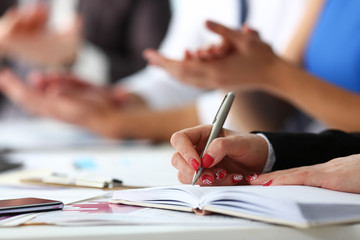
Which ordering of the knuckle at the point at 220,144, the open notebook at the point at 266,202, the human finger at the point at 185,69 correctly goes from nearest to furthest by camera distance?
the open notebook at the point at 266,202 → the knuckle at the point at 220,144 → the human finger at the point at 185,69

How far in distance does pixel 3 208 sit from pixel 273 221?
25 centimetres

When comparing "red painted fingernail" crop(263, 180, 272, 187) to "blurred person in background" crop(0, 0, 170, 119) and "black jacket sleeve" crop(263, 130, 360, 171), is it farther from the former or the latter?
"blurred person in background" crop(0, 0, 170, 119)

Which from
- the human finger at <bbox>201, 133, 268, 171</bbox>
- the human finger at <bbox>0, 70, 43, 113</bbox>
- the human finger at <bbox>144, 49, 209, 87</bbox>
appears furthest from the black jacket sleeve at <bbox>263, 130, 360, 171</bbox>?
the human finger at <bbox>0, 70, 43, 113</bbox>

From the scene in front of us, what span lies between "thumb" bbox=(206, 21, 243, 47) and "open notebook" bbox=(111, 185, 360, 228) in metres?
0.39

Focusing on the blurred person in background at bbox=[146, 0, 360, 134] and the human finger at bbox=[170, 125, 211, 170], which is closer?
the human finger at bbox=[170, 125, 211, 170]

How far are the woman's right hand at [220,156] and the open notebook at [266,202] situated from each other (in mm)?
A: 36

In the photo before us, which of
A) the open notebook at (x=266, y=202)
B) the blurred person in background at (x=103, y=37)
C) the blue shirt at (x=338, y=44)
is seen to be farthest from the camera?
the blurred person in background at (x=103, y=37)

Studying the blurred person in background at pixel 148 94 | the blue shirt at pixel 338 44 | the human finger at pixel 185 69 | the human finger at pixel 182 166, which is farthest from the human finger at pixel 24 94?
the human finger at pixel 182 166

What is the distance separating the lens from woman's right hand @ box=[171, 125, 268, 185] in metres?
0.52

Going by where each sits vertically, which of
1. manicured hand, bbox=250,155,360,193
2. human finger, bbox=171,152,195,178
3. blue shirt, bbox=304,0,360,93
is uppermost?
blue shirt, bbox=304,0,360,93

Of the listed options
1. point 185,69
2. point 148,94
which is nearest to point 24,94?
point 148,94

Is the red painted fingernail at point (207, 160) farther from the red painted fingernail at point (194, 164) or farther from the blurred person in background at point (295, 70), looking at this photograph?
the blurred person in background at point (295, 70)

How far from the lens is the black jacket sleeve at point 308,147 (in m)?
0.57

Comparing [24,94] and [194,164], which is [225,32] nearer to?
[194,164]
